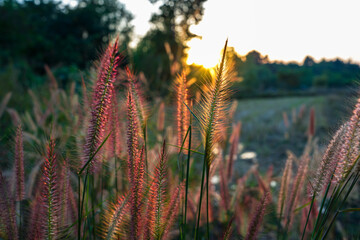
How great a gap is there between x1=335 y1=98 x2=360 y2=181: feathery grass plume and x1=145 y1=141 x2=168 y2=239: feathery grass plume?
59 cm

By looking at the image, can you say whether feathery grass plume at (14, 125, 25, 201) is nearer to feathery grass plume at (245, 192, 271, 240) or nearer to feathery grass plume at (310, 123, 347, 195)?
feathery grass plume at (245, 192, 271, 240)

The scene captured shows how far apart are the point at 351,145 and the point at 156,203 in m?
0.68

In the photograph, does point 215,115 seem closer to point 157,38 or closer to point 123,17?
point 157,38

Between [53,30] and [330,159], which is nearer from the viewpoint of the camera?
[330,159]

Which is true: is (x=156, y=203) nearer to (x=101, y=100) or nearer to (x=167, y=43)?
(x=101, y=100)

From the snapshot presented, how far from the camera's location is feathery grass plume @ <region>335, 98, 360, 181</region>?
2.90 ft

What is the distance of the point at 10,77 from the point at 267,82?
26.4 m

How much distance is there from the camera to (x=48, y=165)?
797 mm

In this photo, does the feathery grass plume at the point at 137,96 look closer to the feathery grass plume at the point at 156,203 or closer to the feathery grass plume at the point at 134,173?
the feathery grass plume at the point at 134,173

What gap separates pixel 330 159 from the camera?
38.5 inches

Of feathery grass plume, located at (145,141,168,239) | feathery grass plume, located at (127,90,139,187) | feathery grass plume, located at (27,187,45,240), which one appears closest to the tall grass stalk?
feathery grass plume, located at (145,141,168,239)

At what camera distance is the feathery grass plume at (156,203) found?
854 mm

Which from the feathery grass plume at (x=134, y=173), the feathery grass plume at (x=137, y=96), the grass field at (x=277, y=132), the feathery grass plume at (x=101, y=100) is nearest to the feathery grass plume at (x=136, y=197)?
the feathery grass plume at (x=134, y=173)

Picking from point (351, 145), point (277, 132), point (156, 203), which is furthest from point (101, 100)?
point (277, 132)
